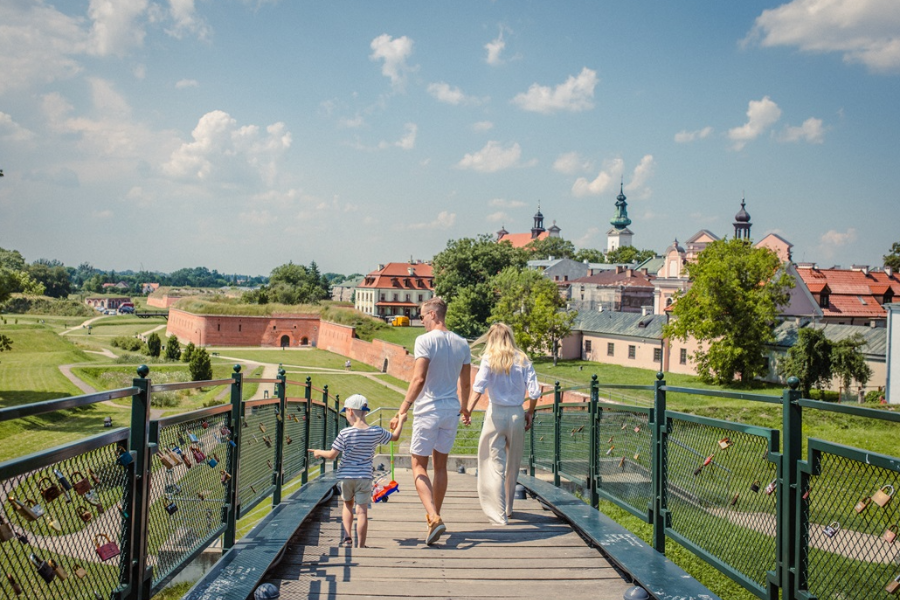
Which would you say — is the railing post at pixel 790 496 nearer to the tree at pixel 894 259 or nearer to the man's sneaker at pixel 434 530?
the man's sneaker at pixel 434 530

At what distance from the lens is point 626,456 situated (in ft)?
18.5

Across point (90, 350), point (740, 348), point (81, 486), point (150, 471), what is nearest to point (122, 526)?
point (150, 471)

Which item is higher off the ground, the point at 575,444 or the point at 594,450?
the point at 594,450

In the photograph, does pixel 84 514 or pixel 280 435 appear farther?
pixel 280 435

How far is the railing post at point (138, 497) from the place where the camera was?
10.4ft

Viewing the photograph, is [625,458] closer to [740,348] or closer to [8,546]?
[8,546]

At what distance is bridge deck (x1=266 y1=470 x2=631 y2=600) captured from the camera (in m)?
3.96

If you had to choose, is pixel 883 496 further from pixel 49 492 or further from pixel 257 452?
pixel 257 452

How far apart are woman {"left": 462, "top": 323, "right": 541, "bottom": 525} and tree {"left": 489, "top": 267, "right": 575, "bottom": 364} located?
37198mm

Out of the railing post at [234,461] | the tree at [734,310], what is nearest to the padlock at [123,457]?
the railing post at [234,461]

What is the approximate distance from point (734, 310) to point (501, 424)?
32694 millimetres

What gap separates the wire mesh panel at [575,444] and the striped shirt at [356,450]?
8.12ft

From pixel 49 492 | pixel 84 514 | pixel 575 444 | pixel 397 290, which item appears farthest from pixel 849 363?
pixel 397 290

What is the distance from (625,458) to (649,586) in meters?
1.74
